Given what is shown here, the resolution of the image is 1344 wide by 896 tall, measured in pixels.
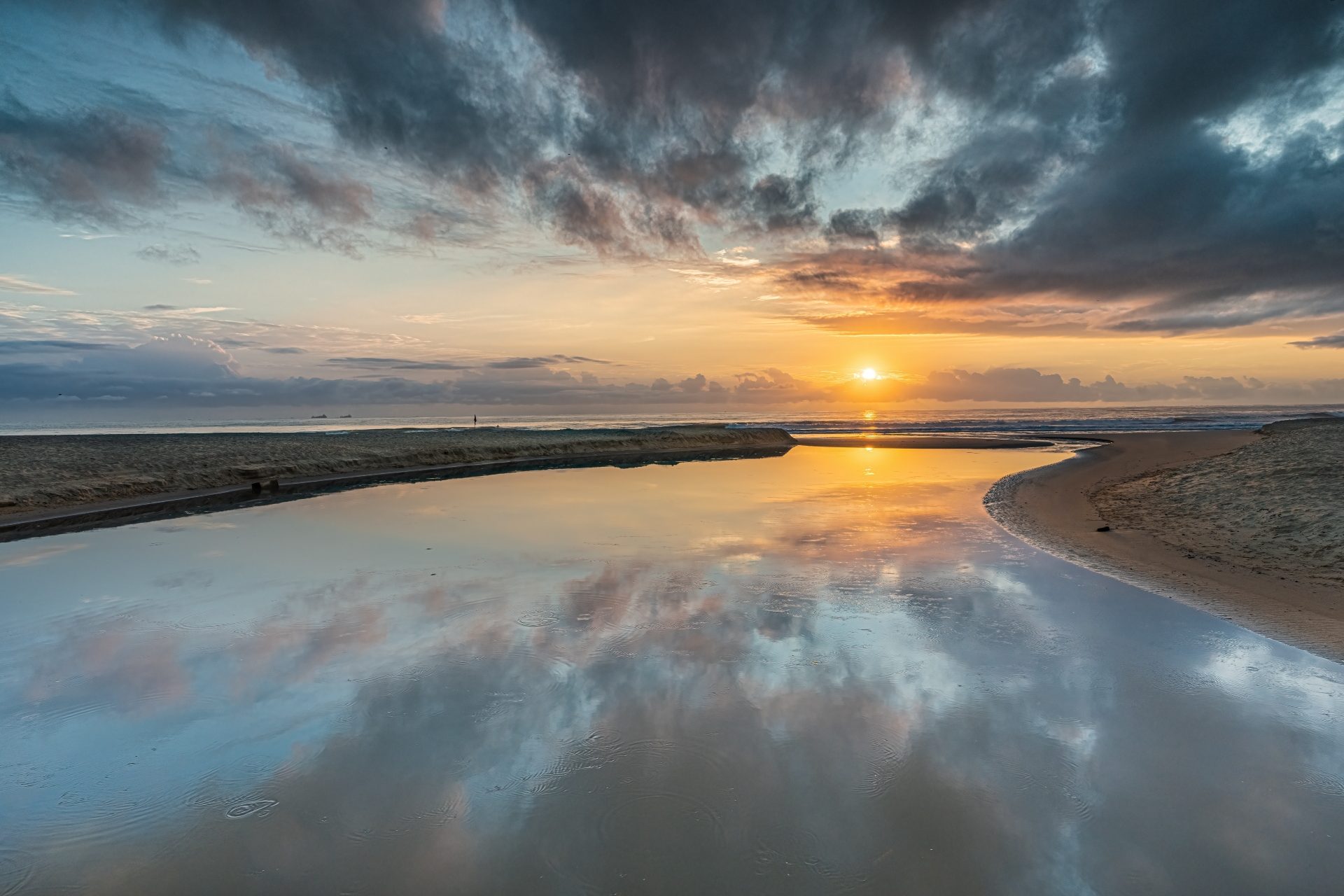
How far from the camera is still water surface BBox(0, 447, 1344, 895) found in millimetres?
4465

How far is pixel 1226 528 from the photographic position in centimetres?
1575

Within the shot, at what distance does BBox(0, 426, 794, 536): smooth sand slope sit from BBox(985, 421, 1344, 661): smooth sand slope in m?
30.1

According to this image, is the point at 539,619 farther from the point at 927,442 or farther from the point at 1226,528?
the point at 927,442

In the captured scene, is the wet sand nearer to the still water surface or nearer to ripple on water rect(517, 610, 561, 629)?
the still water surface

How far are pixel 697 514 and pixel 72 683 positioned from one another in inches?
615

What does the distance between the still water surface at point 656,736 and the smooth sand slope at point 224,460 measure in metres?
12.9

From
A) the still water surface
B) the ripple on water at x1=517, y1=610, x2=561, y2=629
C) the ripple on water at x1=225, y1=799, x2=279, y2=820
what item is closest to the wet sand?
A: the still water surface

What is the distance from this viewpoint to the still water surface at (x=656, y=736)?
4.46 metres

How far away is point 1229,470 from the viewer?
73.3 ft

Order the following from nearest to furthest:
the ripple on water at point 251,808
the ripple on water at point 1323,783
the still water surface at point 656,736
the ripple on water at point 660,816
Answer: the still water surface at point 656,736, the ripple on water at point 660,816, the ripple on water at point 251,808, the ripple on water at point 1323,783

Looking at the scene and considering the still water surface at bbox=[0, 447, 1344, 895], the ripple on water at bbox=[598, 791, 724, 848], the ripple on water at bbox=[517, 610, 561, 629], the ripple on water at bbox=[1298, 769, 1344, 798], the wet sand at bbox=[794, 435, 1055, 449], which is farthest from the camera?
the wet sand at bbox=[794, 435, 1055, 449]

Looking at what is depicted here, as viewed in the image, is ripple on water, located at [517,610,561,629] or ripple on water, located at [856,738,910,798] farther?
ripple on water, located at [517,610,561,629]

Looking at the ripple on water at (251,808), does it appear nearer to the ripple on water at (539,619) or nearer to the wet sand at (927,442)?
the ripple on water at (539,619)

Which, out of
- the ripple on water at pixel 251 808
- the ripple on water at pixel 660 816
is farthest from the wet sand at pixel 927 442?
the ripple on water at pixel 251 808
